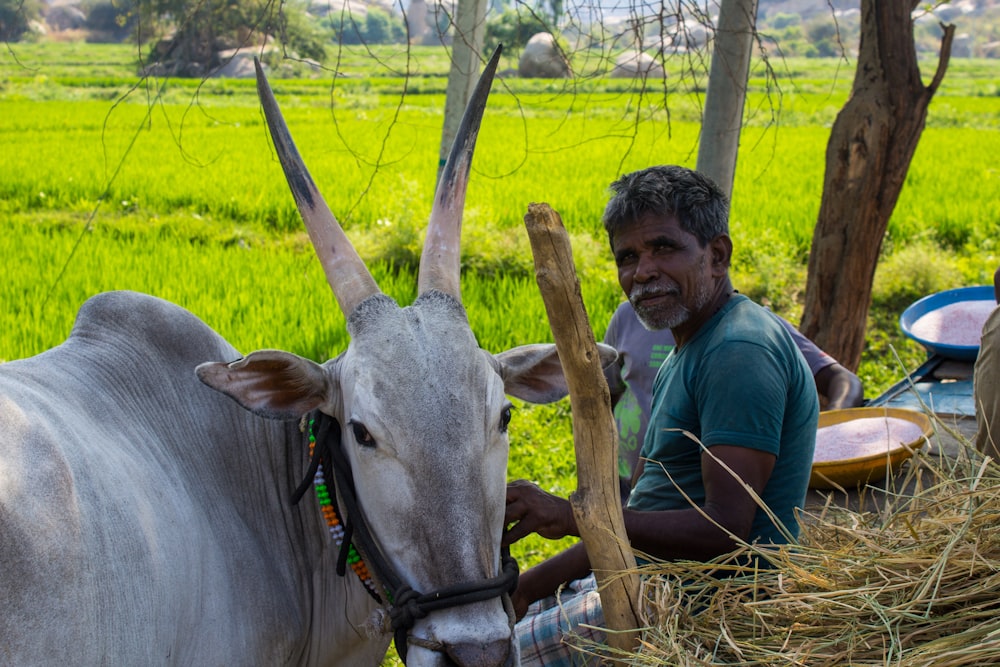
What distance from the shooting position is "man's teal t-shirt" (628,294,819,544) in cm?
228

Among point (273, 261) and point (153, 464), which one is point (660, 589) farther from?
point (273, 261)

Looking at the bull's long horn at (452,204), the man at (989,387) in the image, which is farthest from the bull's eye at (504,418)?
the man at (989,387)

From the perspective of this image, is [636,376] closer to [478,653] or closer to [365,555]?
[365,555]

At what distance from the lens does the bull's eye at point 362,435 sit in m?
2.14

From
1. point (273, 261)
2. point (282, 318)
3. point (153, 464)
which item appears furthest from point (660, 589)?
point (273, 261)

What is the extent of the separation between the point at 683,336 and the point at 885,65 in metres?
3.08

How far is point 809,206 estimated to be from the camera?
11047 millimetres

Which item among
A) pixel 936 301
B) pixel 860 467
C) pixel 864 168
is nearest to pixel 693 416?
pixel 860 467

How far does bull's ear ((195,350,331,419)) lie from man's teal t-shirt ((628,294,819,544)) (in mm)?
844

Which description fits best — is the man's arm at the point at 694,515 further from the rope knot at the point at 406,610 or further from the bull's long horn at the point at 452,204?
the bull's long horn at the point at 452,204

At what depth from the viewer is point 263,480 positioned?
8.39ft

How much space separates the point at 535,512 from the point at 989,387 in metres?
1.42

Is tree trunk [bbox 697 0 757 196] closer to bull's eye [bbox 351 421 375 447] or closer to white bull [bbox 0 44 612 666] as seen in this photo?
white bull [bbox 0 44 612 666]

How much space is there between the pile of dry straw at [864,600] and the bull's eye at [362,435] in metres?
0.65
